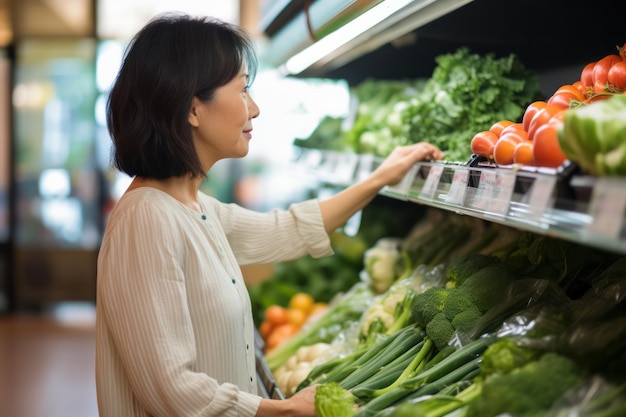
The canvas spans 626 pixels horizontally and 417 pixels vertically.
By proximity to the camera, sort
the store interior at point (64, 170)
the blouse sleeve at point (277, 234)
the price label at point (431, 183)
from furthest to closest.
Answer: the store interior at point (64, 170) < the blouse sleeve at point (277, 234) < the price label at point (431, 183)

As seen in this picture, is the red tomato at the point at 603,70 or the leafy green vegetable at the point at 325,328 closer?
the red tomato at the point at 603,70

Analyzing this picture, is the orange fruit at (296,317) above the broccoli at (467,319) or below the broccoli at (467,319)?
below

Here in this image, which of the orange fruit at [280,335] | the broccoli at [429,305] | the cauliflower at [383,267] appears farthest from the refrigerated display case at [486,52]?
the orange fruit at [280,335]

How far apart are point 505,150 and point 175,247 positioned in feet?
2.52

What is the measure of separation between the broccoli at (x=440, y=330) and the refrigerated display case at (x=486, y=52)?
0.95ft

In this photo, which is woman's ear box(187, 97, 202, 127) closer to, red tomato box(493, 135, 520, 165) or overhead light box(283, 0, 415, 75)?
overhead light box(283, 0, 415, 75)

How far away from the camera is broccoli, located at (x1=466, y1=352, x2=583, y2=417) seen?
1.34m

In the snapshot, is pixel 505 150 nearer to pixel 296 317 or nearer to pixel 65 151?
pixel 296 317

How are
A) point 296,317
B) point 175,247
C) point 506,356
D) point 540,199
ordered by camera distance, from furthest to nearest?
point 296,317 → point 175,247 → point 506,356 → point 540,199

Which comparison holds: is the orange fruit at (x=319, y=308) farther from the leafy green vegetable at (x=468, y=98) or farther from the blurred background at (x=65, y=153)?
the blurred background at (x=65, y=153)

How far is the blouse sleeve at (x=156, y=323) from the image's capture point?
1.71 m

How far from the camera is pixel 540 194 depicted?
1247 millimetres

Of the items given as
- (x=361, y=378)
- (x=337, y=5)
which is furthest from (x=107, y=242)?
(x=337, y=5)

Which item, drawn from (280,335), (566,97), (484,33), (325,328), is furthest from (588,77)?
(280,335)
